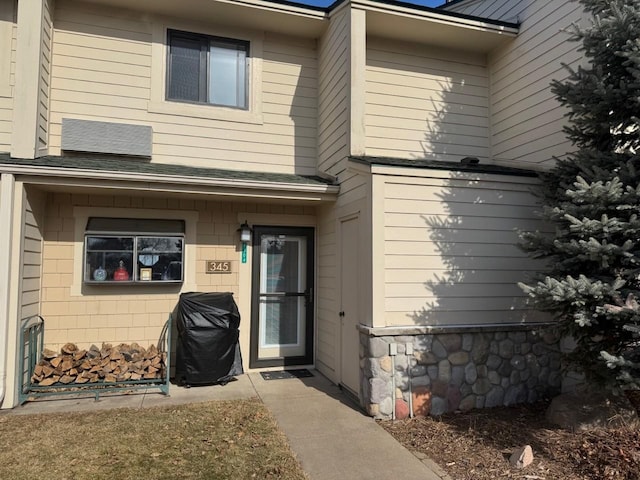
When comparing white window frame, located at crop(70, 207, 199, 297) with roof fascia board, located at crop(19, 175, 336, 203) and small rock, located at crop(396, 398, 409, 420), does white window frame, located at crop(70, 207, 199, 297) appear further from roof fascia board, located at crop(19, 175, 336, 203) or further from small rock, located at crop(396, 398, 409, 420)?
small rock, located at crop(396, 398, 409, 420)

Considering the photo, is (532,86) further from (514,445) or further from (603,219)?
(514,445)

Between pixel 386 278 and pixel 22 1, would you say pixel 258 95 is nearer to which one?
pixel 22 1

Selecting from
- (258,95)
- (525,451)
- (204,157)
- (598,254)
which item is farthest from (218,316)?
(598,254)

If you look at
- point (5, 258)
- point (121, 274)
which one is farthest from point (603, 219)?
point (5, 258)

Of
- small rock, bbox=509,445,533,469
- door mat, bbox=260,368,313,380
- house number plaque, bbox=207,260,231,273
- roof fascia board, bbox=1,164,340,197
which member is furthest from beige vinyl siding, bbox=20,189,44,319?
small rock, bbox=509,445,533,469

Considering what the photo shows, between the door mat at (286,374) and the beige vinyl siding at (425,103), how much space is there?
3.34 m

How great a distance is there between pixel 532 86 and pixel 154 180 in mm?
5217

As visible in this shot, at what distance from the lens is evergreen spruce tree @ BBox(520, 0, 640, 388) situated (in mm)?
3434

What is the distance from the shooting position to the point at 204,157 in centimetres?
614

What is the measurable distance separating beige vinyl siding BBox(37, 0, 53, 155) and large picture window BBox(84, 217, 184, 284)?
3.74 feet

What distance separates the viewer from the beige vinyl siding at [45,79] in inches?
206

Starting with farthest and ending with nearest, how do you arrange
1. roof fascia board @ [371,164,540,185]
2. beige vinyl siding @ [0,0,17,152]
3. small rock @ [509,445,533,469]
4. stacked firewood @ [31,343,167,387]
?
beige vinyl siding @ [0,0,17,152] → stacked firewood @ [31,343,167,387] → roof fascia board @ [371,164,540,185] → small rock @ [509,445,533,469]

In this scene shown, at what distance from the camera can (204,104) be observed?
6188 mm

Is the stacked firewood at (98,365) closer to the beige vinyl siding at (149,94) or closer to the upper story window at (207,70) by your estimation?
the beige vinyl siding at (149,94)
